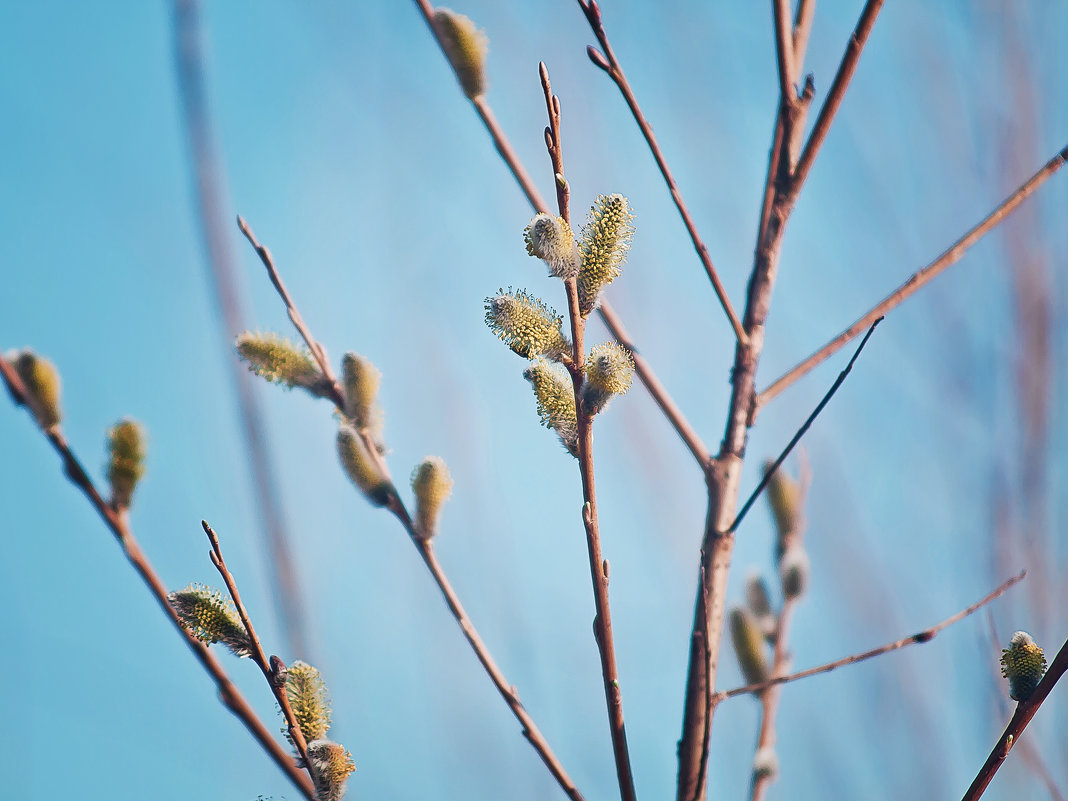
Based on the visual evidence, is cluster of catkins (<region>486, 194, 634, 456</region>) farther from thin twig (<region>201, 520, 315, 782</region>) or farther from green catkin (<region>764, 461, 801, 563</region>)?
green catkin (<region>764, 461, 801, 563</region>)

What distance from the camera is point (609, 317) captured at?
1.21m

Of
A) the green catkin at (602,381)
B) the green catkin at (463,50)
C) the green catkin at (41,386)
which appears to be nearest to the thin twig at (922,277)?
the green catkin at (602,381)

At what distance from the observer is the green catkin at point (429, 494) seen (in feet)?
3.74

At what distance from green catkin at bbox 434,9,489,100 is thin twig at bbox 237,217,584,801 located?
370 mm

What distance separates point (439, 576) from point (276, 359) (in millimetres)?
403

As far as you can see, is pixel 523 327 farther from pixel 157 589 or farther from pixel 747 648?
pixel 747 648

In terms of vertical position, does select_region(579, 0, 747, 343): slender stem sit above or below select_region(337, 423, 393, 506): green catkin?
above

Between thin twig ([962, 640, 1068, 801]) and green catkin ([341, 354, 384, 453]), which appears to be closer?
thin twig ([962, 640, 1068, 801])

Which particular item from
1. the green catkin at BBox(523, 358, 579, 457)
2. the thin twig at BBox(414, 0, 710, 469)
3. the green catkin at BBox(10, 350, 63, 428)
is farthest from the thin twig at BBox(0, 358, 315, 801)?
the thin twig at BBox(414, 0, 710, 469)

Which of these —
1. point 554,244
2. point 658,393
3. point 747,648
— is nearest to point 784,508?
point 747,648

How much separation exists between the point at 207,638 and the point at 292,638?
0.20 meters

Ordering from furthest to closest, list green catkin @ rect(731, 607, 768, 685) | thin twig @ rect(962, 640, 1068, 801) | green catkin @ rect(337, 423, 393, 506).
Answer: green catkin @ rect(731, 607, 768, 685) → green catkin @ rect(337, 423, 393, 506) → thin twig @ rect(962, 640, 1068, 801)

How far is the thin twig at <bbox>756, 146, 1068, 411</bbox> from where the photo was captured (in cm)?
116

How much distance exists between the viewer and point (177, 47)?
115 centimetres
